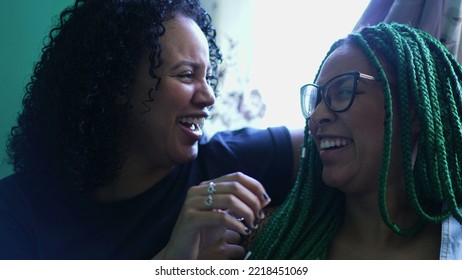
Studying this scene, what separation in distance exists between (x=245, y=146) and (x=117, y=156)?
0.33 meters

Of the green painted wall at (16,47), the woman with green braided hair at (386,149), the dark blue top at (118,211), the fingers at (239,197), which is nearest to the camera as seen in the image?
the fingers at (239,197)

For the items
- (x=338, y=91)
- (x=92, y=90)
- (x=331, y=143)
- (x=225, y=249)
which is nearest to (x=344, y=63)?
(x=338, y=91)

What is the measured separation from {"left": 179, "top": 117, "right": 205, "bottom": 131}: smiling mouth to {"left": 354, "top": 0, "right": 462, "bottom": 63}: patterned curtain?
0.51m

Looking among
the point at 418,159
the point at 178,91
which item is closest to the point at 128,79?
the point at 178,91

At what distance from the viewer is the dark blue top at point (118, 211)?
1148 millimetres

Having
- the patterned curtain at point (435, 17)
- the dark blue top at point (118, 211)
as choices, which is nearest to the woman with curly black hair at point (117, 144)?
the dark blue top at point (118, 211)

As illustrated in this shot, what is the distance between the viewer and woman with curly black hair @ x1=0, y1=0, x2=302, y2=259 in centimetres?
116

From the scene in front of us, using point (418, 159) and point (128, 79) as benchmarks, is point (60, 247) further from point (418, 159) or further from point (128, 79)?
point (418, 159)

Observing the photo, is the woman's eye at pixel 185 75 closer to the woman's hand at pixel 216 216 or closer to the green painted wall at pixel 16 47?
the woman's hand at pixel 216 216

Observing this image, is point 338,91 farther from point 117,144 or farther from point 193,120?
point 117,144

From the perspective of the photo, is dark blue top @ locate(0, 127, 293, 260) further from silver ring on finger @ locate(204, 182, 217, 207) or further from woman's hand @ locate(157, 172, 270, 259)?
silver ring on finger @ locate(204, 182, 217, 207)

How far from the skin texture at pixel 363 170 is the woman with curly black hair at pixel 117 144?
24 centimetres

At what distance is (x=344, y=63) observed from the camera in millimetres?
1014

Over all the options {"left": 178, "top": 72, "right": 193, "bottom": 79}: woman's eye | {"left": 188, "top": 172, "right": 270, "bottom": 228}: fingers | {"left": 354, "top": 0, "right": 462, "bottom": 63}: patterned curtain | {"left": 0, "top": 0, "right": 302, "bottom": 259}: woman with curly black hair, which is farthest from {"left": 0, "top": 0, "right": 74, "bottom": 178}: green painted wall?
{"left": 354, "top": 0, "right": 462, "bottom": 63}: patterned curtain
